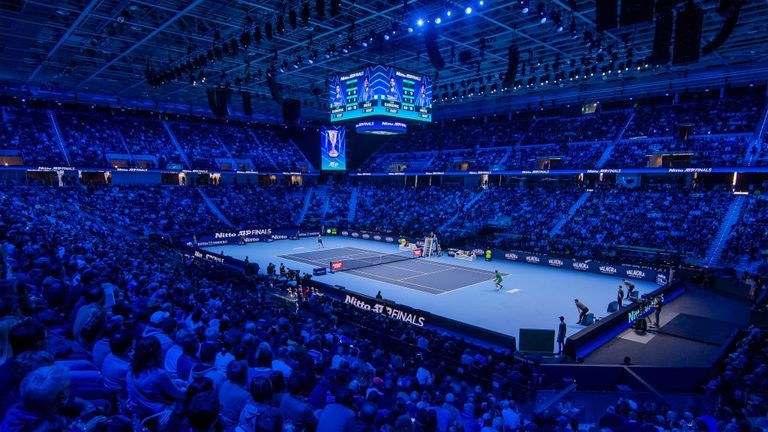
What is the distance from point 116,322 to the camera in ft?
16.5

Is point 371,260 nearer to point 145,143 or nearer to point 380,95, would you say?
point 380,95

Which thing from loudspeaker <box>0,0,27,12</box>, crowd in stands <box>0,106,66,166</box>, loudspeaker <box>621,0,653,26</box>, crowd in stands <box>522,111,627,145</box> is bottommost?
crowd in stands <box>0,106,66,166</box>

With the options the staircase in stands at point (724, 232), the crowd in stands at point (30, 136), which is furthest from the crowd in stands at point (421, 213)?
the crowd in stands at point (30, 136)

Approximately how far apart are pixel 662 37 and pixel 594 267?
62.6 ft

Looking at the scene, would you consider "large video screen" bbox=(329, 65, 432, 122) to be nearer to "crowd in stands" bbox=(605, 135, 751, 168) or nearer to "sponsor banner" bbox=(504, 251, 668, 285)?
"sponsor banner" bbox=(504, 251, 668, 285)

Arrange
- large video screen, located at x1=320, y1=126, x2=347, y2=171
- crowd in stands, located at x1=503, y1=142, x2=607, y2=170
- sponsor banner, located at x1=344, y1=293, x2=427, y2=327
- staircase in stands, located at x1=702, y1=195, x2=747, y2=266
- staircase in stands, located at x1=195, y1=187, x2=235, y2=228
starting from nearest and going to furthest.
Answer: sponsor banner, located at x1=344, y1=293, x2=427, y2=327
staircase in stands, located at x1=702, y1=195, x2=747, y2=266
crowd in stands, located at x1=503, y1=142, x2=607, y2=170
staircase in stands, located at x1=195, y1=187, x2=235, y2=228
large video screen, located at x1=320, y1=126, x2=347, y2=171

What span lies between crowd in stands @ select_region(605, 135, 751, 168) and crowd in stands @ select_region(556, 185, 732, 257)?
2318 millimetres

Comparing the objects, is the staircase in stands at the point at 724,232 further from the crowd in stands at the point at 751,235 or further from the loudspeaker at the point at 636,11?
the loudspeaker at the point at 636,11

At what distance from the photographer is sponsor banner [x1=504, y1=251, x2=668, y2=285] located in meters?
27.0

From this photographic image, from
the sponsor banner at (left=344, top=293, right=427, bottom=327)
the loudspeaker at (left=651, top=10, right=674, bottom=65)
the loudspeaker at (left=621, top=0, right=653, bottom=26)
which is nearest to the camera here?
the loudspeaker at (left=621, top=0, right=653, bottom=26)

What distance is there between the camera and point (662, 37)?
14.2 metres

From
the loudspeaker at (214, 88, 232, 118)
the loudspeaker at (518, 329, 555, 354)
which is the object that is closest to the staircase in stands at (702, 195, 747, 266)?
the loudspeaker at (518, 329, 555, 354)

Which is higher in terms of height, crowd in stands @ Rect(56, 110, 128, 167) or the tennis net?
crowd in stands @ Rect(56, 110, 128, 167)

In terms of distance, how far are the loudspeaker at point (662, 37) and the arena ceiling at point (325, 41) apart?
4.58 m
